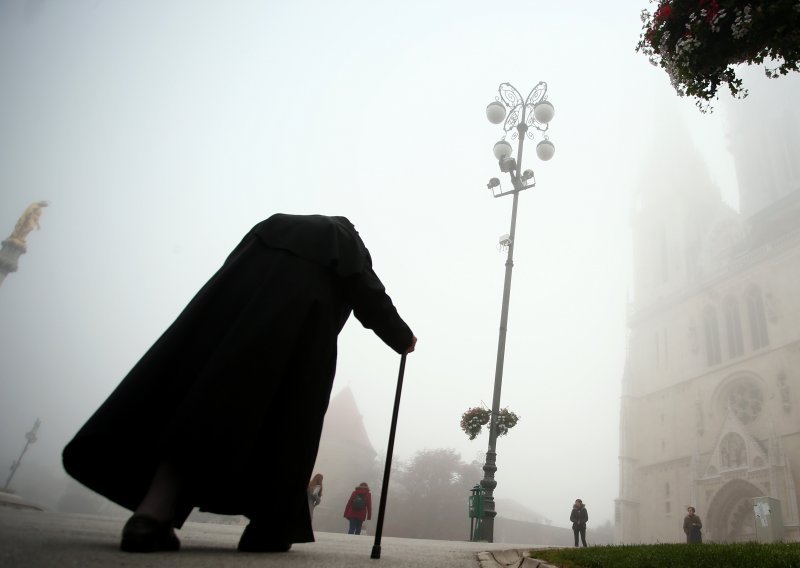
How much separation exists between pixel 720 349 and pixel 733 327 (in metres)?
2.00

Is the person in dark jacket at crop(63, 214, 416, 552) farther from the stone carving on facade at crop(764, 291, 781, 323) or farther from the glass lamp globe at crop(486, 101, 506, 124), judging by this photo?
the stone carving on facade at crop(764, 291, 781, 323)

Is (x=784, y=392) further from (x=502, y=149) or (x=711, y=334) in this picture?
(x=502, y=149)

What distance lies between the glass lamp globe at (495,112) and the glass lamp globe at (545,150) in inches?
50.8

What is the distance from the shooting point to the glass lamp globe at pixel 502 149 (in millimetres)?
12727

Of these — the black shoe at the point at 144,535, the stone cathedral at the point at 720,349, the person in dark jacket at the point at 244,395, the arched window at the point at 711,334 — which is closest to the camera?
the black shoe at the point at 144,535

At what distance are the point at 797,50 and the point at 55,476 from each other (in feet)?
353

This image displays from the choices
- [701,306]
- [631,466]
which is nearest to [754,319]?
[701,306]

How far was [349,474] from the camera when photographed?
49.0 m

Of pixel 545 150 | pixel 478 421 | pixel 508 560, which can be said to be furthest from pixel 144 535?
pixel 545 150

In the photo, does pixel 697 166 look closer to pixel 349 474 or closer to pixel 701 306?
pixel 701 306

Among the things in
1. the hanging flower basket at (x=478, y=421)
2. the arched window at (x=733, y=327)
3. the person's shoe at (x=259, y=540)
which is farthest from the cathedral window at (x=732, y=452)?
the person's shoe at (x=259, y=540)

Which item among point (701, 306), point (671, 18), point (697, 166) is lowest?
point (671, 18)

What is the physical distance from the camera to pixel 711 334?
3881 centimetres

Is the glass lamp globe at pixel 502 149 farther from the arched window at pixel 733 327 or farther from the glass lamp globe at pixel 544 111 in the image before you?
the arched window at pixel 733 327
